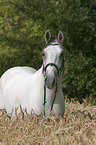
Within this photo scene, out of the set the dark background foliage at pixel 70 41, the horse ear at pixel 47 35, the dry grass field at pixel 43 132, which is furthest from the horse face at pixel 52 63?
the dark background foliage at pixel 70 41

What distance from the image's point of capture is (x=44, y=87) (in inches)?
150

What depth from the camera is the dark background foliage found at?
7961 mm

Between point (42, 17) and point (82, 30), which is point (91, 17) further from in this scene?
point (42, 17)

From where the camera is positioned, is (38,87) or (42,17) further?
(42,17)

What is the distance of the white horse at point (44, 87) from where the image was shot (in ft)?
11.5

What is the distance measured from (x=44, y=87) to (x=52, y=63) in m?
0.50

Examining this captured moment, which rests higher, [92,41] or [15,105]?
[92,41]

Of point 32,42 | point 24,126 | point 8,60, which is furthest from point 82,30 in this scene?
point 24,126

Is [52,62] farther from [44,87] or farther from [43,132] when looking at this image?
[43,132]

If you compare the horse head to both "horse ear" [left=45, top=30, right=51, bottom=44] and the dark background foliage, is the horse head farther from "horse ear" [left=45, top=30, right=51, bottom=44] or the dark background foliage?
the dark background foliage

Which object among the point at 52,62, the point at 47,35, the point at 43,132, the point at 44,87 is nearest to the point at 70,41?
the point at 47,35

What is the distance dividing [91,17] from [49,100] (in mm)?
5426

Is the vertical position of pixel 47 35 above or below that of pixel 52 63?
above

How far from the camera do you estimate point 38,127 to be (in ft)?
12.1
